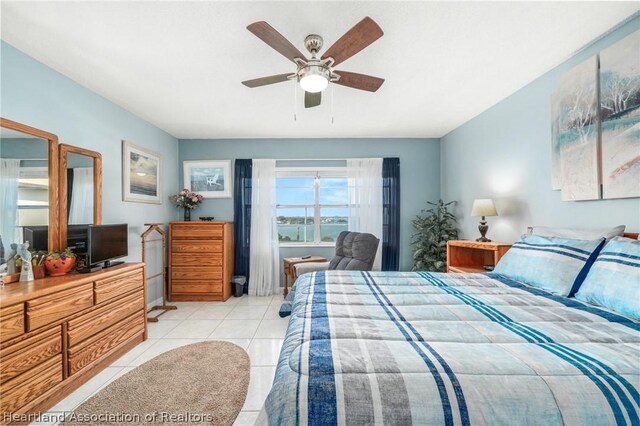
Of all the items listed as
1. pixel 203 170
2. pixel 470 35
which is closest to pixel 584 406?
pixel 470 35

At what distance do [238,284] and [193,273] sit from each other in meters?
0.67

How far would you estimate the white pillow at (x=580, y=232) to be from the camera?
6.26 ft

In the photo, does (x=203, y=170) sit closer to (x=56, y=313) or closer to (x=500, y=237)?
(x=56, y=313)

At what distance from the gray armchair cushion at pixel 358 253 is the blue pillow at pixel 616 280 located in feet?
7.53

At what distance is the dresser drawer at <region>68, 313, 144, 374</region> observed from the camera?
81.6 inches

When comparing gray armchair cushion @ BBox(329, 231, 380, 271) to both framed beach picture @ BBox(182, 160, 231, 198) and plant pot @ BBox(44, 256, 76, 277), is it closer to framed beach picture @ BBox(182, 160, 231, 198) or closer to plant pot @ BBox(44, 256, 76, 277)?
framed beach picture @ BBox(182, 160, 231, 198)

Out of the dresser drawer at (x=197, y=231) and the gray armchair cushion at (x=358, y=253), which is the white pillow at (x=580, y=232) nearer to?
the gray armchair cushion at (x=358, y=253)

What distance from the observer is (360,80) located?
2.19 m

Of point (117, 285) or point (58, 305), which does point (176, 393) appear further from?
point (117, 285)

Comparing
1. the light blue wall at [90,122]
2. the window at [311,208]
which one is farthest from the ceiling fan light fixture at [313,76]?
the window at [311,208]

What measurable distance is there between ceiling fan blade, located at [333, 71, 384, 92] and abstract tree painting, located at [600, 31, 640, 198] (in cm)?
158

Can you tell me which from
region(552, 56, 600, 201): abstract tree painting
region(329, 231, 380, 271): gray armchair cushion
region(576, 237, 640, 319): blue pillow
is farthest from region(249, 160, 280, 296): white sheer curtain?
region(576, 237, 640, 319): blue pillow

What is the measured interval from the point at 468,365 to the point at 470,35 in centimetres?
216

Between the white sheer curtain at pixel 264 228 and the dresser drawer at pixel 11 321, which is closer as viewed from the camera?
the dresser drawer at pixel 11 321
